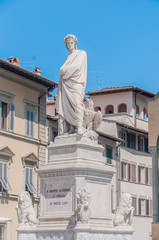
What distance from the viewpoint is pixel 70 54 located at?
63.5 feet

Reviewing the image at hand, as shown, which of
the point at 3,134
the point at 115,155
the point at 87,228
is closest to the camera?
the point at 87,228

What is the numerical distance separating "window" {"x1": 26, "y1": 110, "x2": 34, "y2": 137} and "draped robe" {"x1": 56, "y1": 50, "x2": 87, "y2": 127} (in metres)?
22.0

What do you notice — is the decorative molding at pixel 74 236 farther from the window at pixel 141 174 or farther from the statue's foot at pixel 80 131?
the window at pixel 141 174

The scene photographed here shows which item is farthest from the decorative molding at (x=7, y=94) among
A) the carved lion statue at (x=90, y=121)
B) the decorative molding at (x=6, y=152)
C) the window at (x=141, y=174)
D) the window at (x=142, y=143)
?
the carved lion statue at (x=90, y=121)

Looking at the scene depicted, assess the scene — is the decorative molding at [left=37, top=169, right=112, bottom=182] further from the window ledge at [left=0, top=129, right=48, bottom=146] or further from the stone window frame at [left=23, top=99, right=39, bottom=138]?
the stone window frame at [left=23, top=99, right=39, bottom=138]

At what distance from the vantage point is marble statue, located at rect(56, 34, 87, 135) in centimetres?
1853

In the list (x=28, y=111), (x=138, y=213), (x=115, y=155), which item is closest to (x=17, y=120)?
(x=28, y=111)

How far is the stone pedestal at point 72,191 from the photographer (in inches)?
688

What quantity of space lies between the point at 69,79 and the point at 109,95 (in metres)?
43.6

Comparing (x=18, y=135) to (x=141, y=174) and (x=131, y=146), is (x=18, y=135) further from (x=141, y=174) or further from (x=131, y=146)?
(x=141, y=174)

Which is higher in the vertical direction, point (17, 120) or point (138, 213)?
point (17, 120)

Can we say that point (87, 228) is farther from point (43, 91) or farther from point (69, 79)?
point (43, 91)

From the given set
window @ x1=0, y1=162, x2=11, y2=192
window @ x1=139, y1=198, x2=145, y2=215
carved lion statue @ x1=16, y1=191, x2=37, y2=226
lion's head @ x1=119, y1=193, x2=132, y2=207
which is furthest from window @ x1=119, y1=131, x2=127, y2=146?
carved lion statue @ x1=16, y1=191, x2=37, y2=226

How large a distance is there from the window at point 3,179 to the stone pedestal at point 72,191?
1940cm
